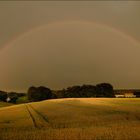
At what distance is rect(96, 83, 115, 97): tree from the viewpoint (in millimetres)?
111875

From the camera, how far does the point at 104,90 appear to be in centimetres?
11281

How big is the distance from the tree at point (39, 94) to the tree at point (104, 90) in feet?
59.3

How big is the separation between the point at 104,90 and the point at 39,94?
2400 cm

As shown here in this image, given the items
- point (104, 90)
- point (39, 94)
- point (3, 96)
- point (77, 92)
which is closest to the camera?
point (104, 90)

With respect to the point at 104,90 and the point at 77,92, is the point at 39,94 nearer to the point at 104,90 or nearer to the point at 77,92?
the point at 77,92

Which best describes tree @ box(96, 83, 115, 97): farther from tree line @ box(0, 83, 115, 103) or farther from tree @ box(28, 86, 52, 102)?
tree @ box(28, 86, 52, 102)

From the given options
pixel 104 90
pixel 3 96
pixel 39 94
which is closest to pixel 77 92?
pixel 104 90

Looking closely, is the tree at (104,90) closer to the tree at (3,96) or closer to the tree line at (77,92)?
the tree line at (77,92)

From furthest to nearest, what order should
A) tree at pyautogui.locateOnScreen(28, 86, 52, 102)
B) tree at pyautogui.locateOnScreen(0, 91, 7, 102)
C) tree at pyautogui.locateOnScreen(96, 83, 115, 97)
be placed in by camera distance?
tree at pyautogui.locateOnScreen(0, 91, 7, 102), tree at pyautogui.locateOnScreen(28, 86, 52, 102), tree at pyautogui.locateOnScreen(96, 83, 115, 97)

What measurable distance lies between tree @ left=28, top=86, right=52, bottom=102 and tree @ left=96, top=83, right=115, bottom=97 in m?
18.1

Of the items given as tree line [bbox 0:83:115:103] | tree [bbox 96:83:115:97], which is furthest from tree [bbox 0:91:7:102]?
tree [bbox 96:83:115:97]

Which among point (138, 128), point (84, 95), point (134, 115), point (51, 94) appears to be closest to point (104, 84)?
point (84, 95)

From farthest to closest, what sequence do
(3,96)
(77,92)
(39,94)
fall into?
1. (3,96)
2. (39,94)
3. (77,92)

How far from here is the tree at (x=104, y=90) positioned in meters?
112
